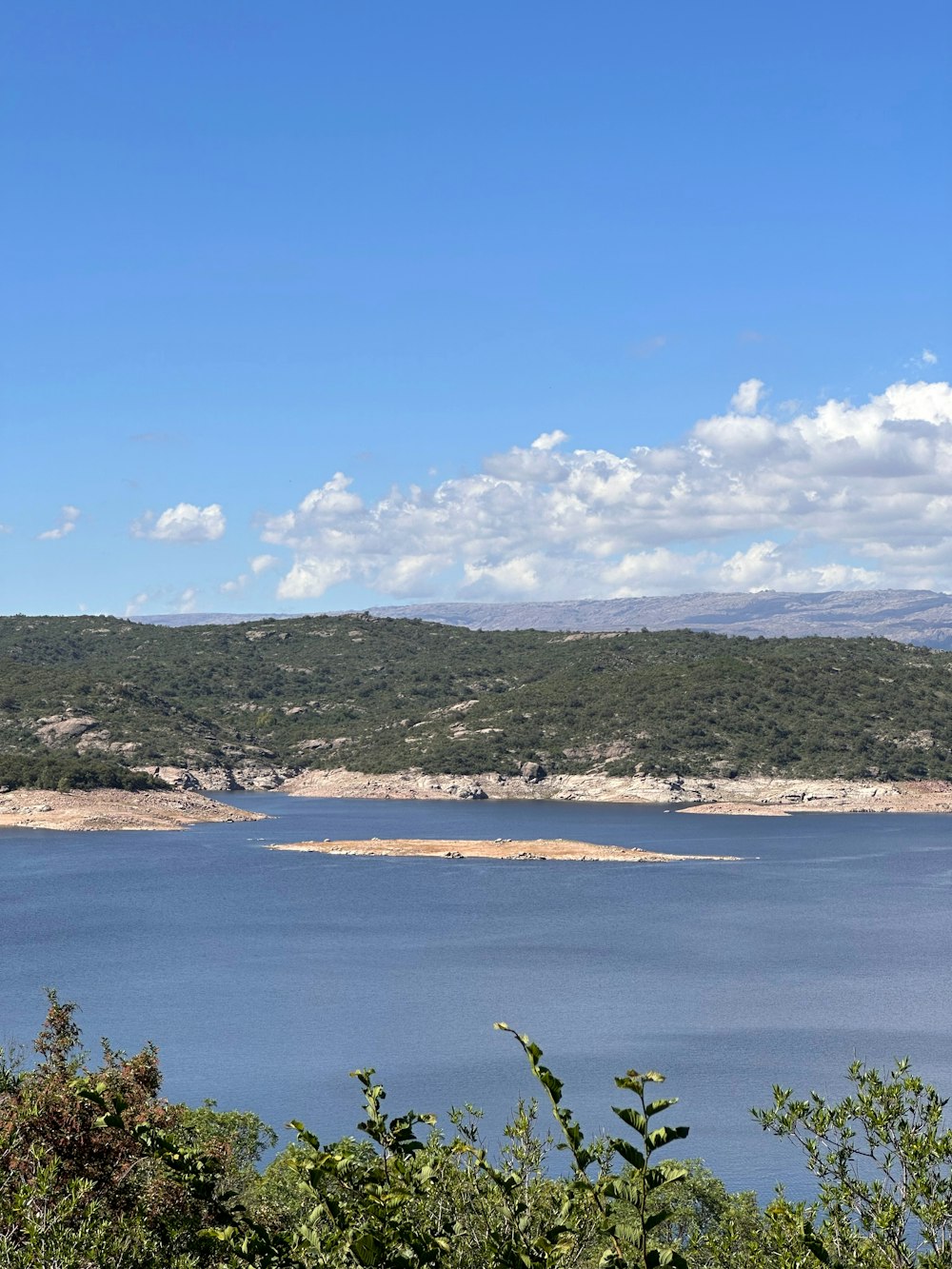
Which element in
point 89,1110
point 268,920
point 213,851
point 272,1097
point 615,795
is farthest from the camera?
point 615,795

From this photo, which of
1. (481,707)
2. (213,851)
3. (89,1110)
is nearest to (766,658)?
(481,707)

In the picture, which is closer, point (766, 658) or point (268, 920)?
point (268, 920)

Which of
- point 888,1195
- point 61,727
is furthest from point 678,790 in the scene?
point 888,1195

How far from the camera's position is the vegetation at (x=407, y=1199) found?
11.4 metres

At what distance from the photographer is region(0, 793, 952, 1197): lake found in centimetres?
5025

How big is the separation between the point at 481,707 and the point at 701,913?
10042 centimetres

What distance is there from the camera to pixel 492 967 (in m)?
72.9

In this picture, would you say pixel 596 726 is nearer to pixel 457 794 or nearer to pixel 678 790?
pixel 678 790

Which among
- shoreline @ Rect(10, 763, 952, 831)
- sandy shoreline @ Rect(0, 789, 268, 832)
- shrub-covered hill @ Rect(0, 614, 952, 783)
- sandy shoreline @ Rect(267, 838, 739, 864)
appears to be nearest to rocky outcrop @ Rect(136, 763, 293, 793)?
shoreline @ Rect(10, 763, 952, 831)

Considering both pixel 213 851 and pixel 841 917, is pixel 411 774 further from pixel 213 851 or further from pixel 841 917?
pixel 841 917

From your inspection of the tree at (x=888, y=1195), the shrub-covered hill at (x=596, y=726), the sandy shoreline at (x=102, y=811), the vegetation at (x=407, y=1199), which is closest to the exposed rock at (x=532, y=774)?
the shrub-covered hill at (x=596, y=726)

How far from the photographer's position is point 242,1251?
467 inches

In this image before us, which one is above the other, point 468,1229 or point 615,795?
point 468,1229

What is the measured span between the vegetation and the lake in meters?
23.1
